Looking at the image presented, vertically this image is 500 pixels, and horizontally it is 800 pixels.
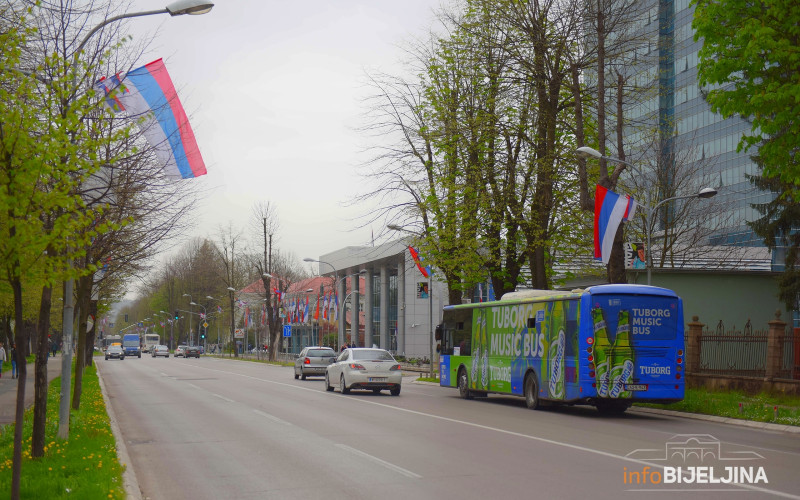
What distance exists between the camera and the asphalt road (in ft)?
32.4

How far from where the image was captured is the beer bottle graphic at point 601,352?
66.3 ft

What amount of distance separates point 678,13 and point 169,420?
6831 cm

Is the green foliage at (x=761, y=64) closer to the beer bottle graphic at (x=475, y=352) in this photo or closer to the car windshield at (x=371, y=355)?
the beer bottle graphic at (x=475, y=352)

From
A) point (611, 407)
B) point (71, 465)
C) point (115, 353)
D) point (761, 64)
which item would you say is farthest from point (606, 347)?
point (115, 353)

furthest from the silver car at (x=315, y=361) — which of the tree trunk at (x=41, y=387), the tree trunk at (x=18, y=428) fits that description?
the tree trunk at (x=18, y=428)

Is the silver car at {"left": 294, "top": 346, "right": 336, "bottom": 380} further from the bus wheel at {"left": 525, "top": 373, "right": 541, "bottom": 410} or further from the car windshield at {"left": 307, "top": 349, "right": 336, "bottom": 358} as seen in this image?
the bus wheel at {"left": 525, "top": 373, "right": 541, "bottom": 410}

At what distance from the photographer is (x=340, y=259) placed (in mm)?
79688

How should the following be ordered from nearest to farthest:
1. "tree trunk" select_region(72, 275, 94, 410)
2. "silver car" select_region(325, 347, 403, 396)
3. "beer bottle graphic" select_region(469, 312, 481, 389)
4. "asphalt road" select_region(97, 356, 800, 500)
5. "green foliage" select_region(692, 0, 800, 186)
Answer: "asphalt road" select_region(97, 356, 800, 500)
"green foliage" select_region(692, 0, 800, 186)
"tree trunk" select_region(72, 275, 94, 410)
"beer bottle graphic" select_region(469, 312, 481, 389)
"silver car" select_region(325, 347, 403, 396)

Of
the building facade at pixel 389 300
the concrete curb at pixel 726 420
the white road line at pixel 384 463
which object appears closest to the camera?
the white road line at pixel 384 463

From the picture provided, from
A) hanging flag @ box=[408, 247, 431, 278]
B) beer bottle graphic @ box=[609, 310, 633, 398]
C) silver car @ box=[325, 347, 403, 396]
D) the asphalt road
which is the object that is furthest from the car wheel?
hanging flag @ box=[408, 247, 431, 278]

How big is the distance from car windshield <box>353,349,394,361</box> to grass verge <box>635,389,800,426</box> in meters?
8.44

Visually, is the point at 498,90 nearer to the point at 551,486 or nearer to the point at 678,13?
the point at 551,486

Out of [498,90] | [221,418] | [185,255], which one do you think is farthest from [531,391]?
[185,255]

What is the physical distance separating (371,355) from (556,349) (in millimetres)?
8646
